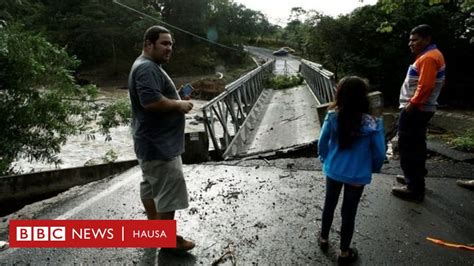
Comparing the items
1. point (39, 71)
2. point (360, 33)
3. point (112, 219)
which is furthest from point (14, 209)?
point (360, 33)

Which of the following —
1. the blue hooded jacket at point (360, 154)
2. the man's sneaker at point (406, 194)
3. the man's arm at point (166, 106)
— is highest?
the man's arm at point (166, 106)

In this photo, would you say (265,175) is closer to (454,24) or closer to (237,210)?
(237,210)

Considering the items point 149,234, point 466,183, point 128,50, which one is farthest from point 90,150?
point 128,50

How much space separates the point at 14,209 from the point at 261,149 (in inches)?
159

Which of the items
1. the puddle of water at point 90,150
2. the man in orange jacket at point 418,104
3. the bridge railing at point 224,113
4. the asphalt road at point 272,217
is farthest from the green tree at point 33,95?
the man in orange jacket at point 418,104

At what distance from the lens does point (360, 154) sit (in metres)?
2.31

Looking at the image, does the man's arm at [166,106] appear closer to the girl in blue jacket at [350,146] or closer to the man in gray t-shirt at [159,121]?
the man in gray t-shirt at [159,121]

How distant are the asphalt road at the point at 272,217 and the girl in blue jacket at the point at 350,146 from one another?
0.48 metres

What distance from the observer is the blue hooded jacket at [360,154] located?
2.26 metres

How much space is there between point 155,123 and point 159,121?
1.3 inches

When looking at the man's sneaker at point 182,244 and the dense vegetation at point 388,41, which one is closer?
the man's sneaker at point 182,244

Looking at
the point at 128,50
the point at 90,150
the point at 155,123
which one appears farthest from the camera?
the point at 128,50

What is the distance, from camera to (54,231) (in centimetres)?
301

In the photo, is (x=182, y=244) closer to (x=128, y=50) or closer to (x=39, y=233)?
(x=39, y=233)
